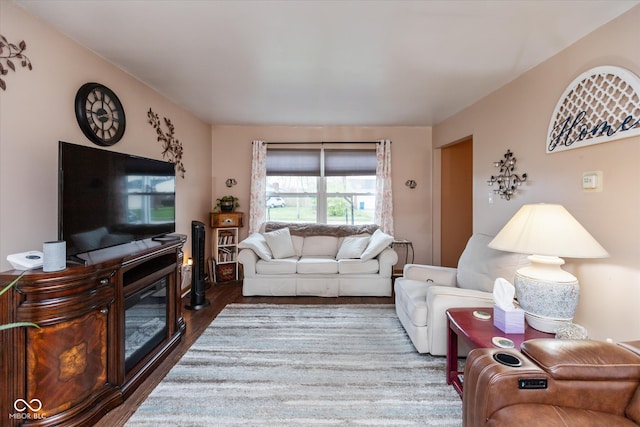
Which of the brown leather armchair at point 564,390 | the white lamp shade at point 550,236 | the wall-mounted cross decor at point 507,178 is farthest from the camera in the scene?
the wall-mounted cross decor at point 507,178

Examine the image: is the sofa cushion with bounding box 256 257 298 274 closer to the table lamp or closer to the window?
the window

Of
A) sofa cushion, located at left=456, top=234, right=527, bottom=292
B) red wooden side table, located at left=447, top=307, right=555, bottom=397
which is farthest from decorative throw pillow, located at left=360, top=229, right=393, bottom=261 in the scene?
red wooden side table, located at left=447, top=307, right=555, bottom=397

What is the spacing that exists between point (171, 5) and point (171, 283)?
6.94 ft

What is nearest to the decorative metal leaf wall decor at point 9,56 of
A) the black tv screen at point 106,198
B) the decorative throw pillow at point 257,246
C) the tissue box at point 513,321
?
the black tv screen at point 106,198

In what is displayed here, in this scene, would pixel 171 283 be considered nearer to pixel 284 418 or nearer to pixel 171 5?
pixel 284 418

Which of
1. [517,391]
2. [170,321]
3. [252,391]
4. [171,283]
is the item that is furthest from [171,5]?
[517,391]

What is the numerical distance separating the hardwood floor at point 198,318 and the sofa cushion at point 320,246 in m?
0.83

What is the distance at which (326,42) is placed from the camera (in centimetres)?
217

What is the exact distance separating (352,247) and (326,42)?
278cm

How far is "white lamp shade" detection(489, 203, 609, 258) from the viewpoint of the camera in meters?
1.61

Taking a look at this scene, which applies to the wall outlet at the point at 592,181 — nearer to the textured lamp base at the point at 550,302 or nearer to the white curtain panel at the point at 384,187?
the textured lamp base at the point at 550,302

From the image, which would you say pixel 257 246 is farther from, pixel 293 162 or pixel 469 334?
pixel 469 334

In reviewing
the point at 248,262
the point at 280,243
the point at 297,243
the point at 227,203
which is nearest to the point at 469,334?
the point at 248,262

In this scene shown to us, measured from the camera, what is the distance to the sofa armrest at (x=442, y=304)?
2.17 meters
